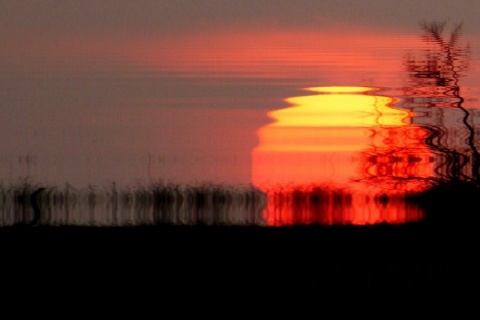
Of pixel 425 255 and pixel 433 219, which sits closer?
pixel 425 255

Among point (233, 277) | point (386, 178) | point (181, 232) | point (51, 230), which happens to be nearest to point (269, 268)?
point (233, 277)

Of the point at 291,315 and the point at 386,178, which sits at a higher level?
the point at 386,178

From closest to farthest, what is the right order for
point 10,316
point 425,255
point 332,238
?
point 10,316
point 425,255
point 332,238

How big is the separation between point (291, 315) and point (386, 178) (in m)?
10.9

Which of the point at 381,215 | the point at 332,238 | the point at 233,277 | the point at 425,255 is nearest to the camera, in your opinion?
the point at 233,277

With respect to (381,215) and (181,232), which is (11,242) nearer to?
(181,232)

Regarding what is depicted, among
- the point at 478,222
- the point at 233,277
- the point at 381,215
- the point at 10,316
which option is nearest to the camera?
the point at 10,316

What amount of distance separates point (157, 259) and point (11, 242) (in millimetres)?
2568

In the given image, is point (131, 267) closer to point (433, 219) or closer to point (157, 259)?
point (157, 259)

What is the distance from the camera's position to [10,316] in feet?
45.3

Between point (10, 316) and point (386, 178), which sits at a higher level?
point (386, 178)

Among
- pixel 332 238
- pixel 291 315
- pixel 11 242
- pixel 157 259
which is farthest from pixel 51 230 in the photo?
pixel 291 315

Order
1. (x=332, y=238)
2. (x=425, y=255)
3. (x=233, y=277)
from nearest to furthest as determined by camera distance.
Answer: (x=233, y=277)
(x=425, y=255)
(x=332, y=238)

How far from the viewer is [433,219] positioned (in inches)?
869
